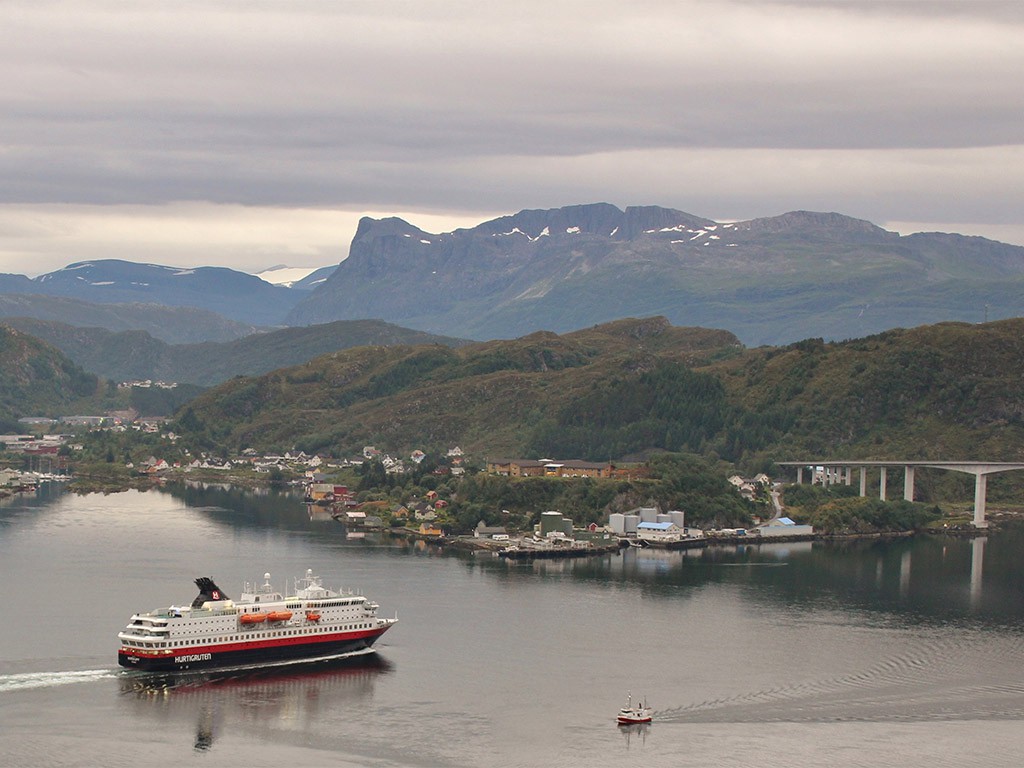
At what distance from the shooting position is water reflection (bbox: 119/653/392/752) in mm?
48812

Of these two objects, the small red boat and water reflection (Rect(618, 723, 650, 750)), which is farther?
the small red boat

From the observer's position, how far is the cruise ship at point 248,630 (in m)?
53.8

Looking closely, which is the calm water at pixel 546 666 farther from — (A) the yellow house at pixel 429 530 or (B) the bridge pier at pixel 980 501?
(B) the bridge pier at pixel 980 501

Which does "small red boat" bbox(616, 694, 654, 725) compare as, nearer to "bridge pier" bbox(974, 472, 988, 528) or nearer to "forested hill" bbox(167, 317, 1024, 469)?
"bridge pier" bbox(974, 472, 988, 528)

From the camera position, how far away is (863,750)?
46.2 metres

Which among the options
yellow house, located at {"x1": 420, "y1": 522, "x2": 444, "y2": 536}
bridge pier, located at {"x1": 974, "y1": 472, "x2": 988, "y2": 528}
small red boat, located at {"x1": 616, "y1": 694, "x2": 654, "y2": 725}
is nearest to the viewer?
small red boat, located at {"x1": 616, "y1": 694, "x2": 654, "y2": 725}

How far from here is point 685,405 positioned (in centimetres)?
13362

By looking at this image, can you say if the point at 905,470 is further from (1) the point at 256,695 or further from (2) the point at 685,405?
(1) the point at 256,695

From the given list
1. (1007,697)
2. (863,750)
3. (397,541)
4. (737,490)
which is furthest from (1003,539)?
(863,750)

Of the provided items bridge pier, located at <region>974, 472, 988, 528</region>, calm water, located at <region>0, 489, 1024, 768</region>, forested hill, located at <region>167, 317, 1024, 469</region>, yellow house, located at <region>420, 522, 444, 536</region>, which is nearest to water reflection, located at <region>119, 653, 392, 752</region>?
calm water, located at <region>0, 489, 1024, 768</region>

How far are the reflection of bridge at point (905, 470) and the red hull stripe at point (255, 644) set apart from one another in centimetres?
5545

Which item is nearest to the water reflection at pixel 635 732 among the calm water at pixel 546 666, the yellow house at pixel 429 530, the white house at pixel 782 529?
the calm water at pixel 546 666

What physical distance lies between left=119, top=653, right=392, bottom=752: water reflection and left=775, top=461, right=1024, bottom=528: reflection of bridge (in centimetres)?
5698

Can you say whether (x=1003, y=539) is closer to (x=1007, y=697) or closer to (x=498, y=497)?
(x=498, y=497)
